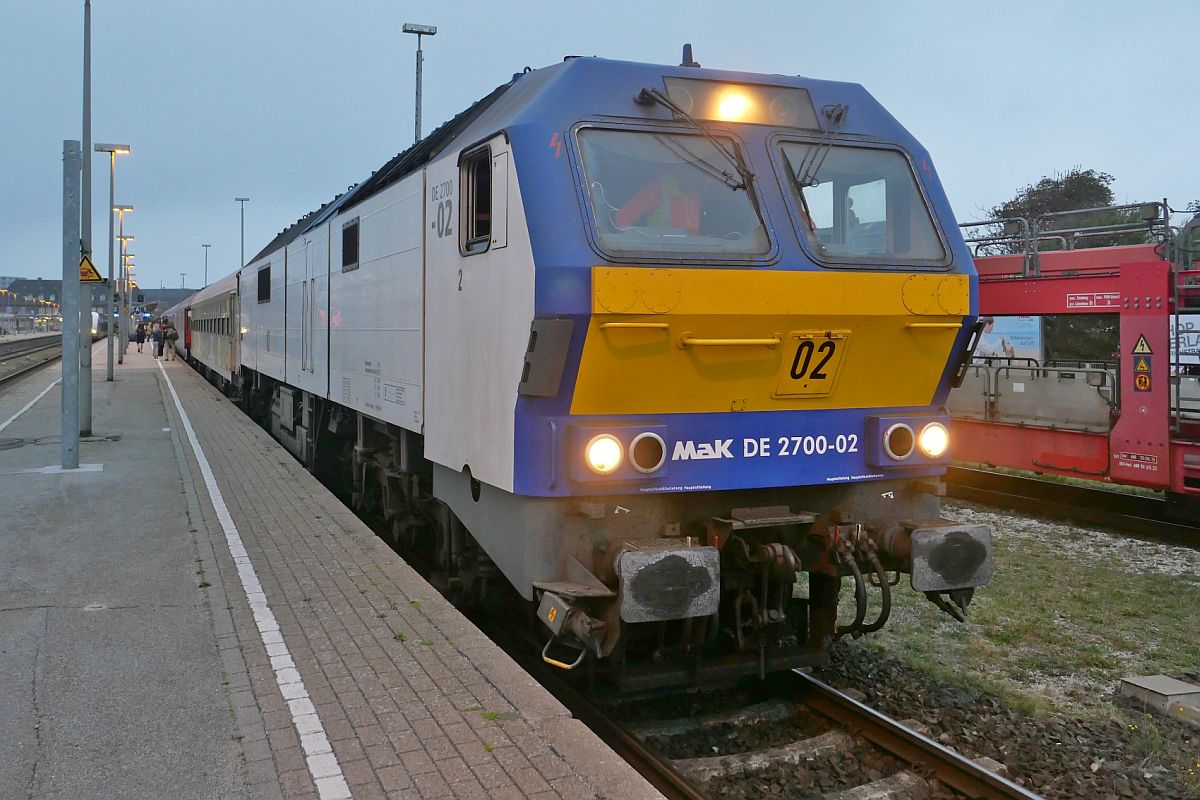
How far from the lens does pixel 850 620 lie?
7.20m

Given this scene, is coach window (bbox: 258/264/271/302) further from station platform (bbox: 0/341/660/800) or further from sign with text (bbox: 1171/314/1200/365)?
sign with text (bbox: 1171/314/1200/365)

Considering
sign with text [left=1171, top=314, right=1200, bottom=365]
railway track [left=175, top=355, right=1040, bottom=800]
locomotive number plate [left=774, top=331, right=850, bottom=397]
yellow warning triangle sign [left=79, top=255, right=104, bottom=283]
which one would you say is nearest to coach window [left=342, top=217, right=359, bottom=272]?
railway track [left=175, top=355, right=1040, bottom=800]

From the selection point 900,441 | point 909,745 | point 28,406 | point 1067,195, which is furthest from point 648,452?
point 1067,195

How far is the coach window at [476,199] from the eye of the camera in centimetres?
527

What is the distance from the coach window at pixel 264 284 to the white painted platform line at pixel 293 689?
665 cm

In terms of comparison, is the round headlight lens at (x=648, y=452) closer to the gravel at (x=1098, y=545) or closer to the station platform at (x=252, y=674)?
the station platform at (x=252, y=674)

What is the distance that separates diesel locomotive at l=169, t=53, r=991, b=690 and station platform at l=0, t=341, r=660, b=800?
0.61m

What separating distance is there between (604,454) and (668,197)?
132 centimetres

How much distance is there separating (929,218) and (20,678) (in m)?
5.14

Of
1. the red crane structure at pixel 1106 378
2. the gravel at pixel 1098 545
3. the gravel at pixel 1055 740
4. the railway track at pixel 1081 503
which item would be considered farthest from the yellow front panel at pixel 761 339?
the red crane structure at pixel 1106 378

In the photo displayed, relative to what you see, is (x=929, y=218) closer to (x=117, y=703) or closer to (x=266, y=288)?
(x=117, y=703)

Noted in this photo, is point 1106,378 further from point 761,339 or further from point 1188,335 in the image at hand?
point 761,339

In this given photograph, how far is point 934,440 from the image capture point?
5.52m

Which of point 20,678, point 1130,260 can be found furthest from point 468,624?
point 1130,260
